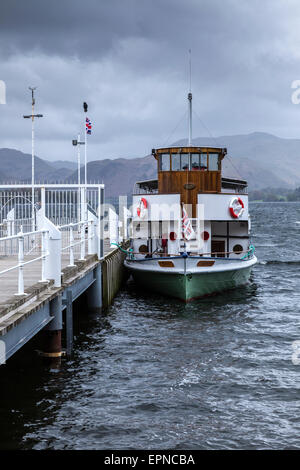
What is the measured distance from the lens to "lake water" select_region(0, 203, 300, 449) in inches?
358

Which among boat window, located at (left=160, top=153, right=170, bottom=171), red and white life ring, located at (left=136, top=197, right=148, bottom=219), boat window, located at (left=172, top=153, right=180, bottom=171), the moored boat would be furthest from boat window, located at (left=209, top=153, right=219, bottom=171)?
red and white life ring, located at (left=136, top=197, right=148, bottom=219)

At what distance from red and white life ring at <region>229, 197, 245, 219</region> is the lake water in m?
4.62

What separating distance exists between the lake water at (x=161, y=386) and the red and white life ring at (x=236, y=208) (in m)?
4.62

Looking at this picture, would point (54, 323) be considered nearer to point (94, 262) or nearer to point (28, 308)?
point (28, 308)

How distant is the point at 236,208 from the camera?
70.9ft

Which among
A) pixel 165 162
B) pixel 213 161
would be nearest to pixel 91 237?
pixel 165 162

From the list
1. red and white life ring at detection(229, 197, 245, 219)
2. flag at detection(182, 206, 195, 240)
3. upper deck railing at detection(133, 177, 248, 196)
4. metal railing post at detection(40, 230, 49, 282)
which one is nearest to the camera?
metal railing post at detection(40, 230, 49, 282)

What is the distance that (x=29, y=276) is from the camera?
1248 cm

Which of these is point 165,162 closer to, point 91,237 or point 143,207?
point 143,207

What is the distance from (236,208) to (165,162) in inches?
140

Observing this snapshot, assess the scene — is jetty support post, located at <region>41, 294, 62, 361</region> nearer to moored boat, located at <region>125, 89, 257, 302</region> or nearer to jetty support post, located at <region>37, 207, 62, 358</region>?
jetty support post, located at <region>37, 207, 62, 358</region>

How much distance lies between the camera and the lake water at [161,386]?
9086mm

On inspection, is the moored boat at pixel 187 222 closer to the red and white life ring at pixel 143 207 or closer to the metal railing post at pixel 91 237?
the red and white life ring at pixel 143 207

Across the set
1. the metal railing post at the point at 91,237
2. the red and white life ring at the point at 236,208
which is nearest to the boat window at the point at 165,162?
the red and white life ring at the point at 236,208
